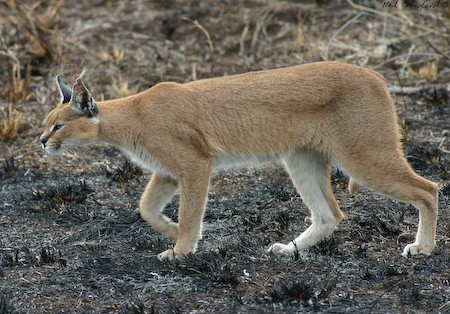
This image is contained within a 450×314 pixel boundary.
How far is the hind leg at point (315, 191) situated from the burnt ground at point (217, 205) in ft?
0.51

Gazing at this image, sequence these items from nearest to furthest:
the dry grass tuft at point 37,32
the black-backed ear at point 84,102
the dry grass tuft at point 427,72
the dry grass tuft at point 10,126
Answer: the black-backed ear at point 84,102
the dry grass tuft at point 10,126
the dry grass tuft at point 427,72
the dry grass tuft at point 37,32

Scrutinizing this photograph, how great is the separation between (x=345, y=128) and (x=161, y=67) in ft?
17.3

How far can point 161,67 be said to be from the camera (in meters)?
9.33

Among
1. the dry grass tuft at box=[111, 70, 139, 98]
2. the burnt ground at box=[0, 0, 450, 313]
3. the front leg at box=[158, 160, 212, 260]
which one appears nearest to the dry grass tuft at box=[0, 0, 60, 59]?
the burnt ground at box=[0, 0, 450, 313]

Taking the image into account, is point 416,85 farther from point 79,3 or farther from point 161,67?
point 79,3

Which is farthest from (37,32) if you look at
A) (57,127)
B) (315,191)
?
(315,191)

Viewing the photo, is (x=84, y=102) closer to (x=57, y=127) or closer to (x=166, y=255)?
(x=57, y=127)

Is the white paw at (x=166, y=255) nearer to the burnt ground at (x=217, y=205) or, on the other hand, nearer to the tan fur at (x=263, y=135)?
the tan fur at (x=263, y=135)

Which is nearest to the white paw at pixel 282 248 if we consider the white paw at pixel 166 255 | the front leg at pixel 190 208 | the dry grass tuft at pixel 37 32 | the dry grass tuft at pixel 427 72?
the front leg at pixel 190 208

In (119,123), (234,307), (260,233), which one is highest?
(119,123)

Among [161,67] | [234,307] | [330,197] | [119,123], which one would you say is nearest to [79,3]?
[161,67]

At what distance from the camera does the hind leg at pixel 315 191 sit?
16.5ft

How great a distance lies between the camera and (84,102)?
475 centimetres

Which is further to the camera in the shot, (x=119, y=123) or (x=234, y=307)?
(x=119, y=123)
